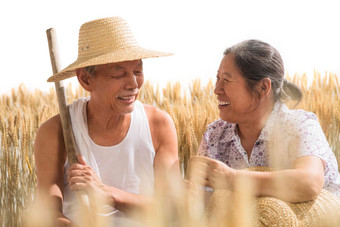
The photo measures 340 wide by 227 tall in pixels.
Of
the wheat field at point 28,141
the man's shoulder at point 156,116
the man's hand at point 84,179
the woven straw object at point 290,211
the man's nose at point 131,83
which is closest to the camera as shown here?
the woven straw object at point 290,211

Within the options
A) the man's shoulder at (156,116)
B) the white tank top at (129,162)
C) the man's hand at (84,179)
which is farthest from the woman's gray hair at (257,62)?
the man's hand at (84,179)

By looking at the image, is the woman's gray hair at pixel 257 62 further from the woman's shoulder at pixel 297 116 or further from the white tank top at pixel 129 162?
the white tank top at pixel 129 162

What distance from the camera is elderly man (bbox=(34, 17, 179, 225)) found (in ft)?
7.47

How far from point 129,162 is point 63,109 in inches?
15.0

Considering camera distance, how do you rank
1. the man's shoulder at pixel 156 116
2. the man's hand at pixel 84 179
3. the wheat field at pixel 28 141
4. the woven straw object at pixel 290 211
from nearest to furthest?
the woven straw object at pixel 290 211 → the man's hand at pixel 84 179 → the man's shoulder at pixel 156 116 → the wheat field at pixel 28 141

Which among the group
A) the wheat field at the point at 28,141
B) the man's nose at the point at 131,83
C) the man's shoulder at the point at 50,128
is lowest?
the wheat field at the point at 28,141

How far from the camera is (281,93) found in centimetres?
Answer: 237

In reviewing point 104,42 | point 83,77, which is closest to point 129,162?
point 83,77

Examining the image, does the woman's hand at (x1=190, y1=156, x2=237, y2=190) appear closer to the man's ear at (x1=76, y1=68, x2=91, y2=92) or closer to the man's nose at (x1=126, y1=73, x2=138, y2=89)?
the man's nose at (x1=126, y1=73, x2=138, y2=89)

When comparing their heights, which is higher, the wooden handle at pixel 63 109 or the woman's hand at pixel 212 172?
the wooden handle at pixel 63 109

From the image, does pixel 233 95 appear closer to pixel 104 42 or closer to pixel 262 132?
pixel 262 132

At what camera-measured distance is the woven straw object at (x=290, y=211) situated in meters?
1.94

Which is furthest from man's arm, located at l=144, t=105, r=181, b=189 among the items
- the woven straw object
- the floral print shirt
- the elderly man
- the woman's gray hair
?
the woman's gray hair

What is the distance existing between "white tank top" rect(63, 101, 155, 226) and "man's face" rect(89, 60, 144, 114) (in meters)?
0.18
